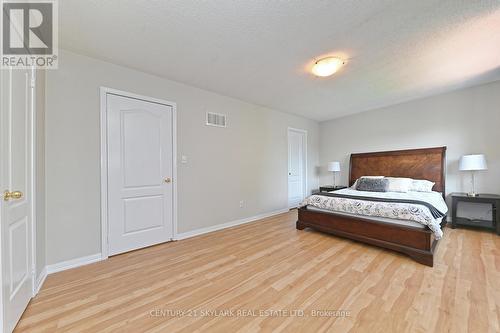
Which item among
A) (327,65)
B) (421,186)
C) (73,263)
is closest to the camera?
(73,263)

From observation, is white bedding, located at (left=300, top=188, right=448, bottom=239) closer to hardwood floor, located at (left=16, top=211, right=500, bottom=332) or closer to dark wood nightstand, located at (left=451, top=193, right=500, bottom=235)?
hardwood floor, located at (left=16, top=211, right=500, bottom=332)

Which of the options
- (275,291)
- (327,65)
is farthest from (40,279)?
(327,65)

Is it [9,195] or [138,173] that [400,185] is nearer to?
[138,173]

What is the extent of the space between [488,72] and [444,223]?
255cm

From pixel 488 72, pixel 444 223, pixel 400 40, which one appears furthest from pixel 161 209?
pixel 488 72

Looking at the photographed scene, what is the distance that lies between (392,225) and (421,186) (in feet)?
6.24

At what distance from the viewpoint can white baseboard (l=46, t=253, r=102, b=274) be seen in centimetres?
212

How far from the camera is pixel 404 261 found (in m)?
2.32

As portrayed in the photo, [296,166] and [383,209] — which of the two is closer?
[383,209]

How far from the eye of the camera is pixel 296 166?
17.0 feet

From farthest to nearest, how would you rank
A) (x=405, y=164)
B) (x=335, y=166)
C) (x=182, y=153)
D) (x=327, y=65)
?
(x=335, y=166), (x=405, y=164), (x=182, y=153), (x=327, y=65)

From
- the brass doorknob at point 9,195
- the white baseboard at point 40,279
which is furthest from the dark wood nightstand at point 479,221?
the white baseboard at point 40,279

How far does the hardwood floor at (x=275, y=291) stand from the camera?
55.8 inches

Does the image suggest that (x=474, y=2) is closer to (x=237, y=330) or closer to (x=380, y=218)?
(x=380, y=218)
